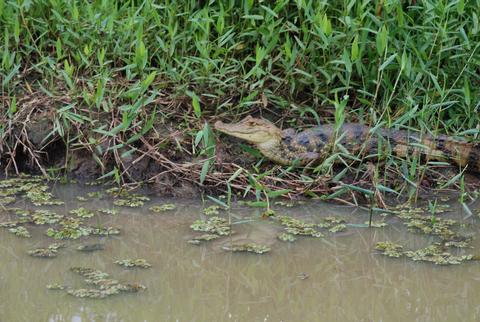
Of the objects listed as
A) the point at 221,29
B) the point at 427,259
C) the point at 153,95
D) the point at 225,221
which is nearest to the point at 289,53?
the point at 221,29

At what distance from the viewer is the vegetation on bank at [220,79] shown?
5.88 metres

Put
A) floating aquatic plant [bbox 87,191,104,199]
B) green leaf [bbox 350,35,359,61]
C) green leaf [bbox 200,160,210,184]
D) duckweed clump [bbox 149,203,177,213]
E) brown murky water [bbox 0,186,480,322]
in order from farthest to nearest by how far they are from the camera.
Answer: green leaf [bbox 350,35,359,61] → floating aquatic plant [bbox 87,191,104,199] → green leaf [bbox 200,160,210,184] → duckweed clump [bbox 149,203,177,213] → brown murky water [bbox 0,186,480,322]

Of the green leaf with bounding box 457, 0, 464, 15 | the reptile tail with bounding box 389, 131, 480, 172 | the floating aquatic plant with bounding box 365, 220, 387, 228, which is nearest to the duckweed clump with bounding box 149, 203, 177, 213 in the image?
the floating aquatic plant with bounding box 365, 220, 387, 228

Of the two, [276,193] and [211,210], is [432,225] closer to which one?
[276,193]

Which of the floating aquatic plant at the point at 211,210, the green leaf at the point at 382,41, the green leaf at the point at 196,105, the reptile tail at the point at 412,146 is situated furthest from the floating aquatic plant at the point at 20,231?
the green leaf at the point at 382,41

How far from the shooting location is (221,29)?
6.24 m

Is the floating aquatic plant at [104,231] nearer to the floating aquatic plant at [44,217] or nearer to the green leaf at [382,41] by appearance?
the floating aquatic plant at [44,217]

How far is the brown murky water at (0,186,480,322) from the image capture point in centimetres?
414

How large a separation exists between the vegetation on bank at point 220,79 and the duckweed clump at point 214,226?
1.60 ft

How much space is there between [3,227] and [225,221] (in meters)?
1.37

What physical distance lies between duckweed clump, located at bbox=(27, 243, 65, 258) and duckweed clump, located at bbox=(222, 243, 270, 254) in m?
0.96

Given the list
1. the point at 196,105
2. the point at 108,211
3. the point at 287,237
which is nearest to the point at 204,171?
the point at 196,105

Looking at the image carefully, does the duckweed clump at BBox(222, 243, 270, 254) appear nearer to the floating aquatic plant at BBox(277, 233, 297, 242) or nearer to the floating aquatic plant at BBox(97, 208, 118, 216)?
the floating aquatic plant at BBox(277, 233, 297, 242)

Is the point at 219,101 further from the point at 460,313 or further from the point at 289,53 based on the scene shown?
the point at 460,313
